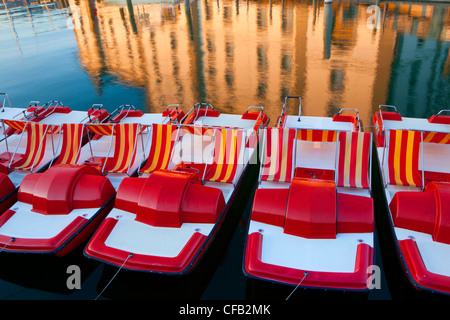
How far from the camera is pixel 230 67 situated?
17.3 meters

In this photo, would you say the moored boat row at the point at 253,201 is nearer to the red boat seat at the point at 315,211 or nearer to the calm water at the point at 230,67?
the red boat seat at the point at 315,211

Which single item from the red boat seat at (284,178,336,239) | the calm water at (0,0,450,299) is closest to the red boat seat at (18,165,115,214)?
the calm water at (0,0,450,299)

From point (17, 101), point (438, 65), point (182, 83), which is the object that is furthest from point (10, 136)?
point (438, 65)

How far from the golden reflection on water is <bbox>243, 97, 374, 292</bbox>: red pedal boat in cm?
504

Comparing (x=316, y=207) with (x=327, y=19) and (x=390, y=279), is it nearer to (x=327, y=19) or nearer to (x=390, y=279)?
(x=390, y=279)

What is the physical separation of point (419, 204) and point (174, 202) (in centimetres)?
407

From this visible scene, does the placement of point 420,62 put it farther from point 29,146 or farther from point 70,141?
point 29,146

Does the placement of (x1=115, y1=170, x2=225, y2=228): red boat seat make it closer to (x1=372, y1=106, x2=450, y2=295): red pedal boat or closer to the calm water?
the calm water

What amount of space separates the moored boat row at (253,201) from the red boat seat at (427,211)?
2 cm

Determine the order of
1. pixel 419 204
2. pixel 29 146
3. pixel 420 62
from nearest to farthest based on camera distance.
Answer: pixel 419 204, pixel 29 146, pixel 420 62

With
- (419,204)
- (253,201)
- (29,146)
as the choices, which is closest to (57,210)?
(29,146)

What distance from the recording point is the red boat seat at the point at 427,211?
16.2ft

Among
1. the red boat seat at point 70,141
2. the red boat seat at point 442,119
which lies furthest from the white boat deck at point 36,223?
the red boat seat at point 442,119

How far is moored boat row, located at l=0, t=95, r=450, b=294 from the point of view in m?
4.82
